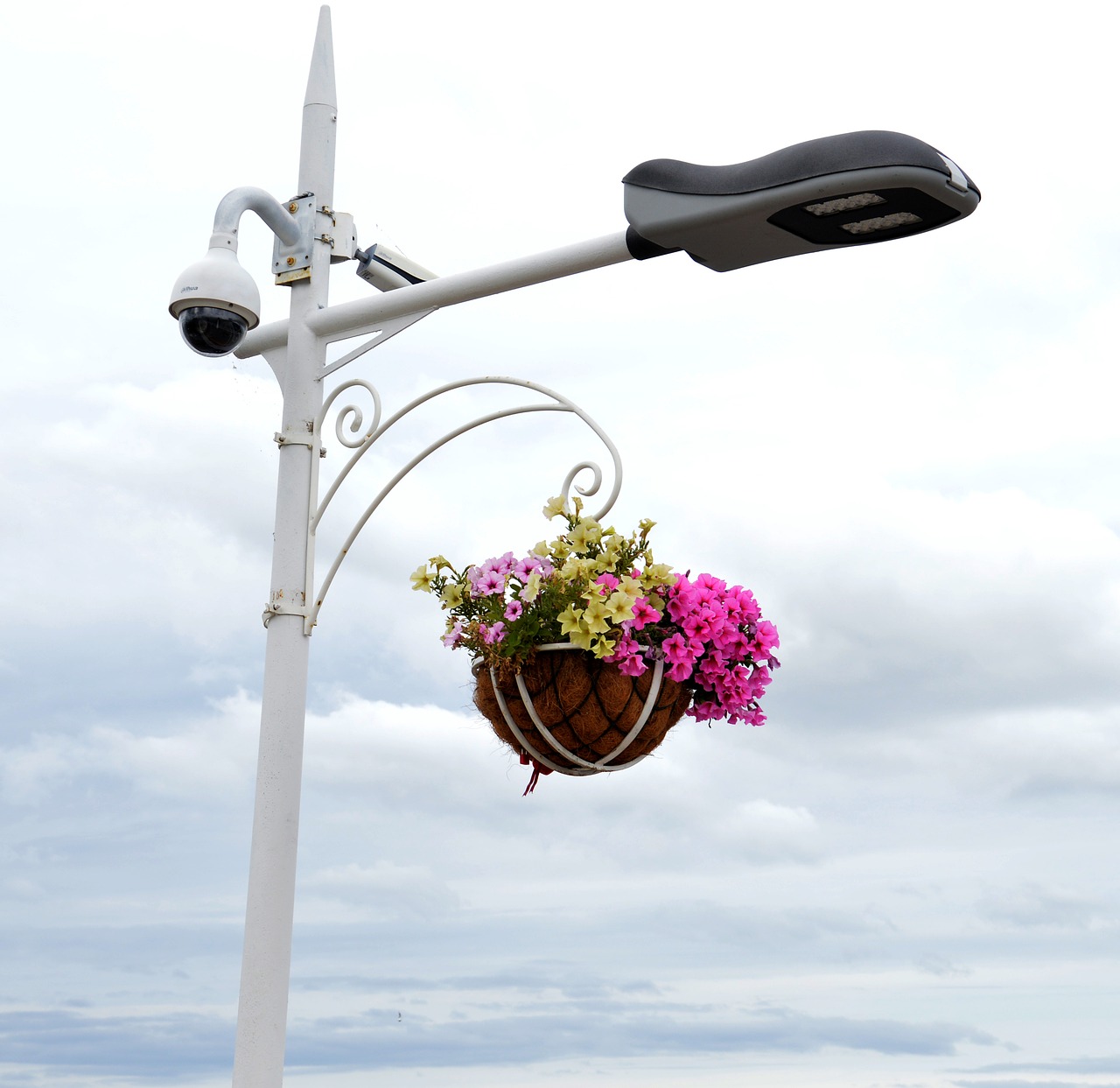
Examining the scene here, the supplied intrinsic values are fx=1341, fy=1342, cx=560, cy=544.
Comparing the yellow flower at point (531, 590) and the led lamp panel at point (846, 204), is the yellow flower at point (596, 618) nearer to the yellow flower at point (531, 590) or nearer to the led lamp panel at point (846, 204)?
the yellow flower at point (531, 590)

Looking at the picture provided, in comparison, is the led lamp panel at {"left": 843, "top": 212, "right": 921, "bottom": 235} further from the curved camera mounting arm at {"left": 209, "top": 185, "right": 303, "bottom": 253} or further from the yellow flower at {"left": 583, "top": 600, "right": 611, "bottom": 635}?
the curved camera mounting arm at {"left": 209, "top": 185, "right": 303, "bottom": 253}

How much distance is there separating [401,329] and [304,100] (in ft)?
3.36

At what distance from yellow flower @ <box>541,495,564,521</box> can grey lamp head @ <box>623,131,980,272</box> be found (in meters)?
0.77

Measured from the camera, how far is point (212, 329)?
4.38 meters

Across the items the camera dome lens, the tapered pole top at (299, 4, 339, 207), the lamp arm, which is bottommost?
the camera dome lens

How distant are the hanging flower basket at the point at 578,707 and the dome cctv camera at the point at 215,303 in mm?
1452

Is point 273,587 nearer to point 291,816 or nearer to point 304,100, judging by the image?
point 291,816

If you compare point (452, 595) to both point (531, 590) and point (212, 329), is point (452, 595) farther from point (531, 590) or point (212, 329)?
point (212, 329)

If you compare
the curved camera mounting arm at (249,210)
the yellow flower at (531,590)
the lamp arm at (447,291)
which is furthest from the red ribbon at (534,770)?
the curved camera mounting arm at (249,210)

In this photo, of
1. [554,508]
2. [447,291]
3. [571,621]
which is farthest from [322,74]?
[571,621]

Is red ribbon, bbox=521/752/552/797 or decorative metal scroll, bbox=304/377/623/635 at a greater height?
decorative metal scroll, bbox=304/377/623/635

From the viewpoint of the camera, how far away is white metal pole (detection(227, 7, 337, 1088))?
4133mm

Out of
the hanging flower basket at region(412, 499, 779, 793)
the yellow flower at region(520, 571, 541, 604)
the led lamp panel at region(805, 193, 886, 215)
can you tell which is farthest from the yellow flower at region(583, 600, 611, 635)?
the led lamp panel at region(805, 193, 886, 215)

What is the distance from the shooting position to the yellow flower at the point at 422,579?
4059 mm
